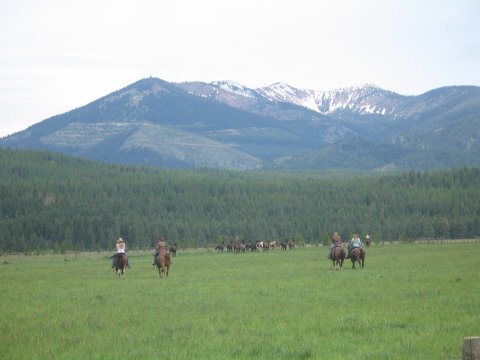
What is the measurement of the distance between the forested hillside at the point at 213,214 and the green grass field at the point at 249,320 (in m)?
94.7

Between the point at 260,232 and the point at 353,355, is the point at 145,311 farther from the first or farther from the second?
the point at 260,232

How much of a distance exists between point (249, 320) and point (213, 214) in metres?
163

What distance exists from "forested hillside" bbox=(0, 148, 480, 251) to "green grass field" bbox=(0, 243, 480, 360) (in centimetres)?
9467

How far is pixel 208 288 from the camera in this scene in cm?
3162

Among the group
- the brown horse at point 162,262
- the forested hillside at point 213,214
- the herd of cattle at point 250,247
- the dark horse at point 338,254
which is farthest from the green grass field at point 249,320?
the forested hillside at point 213,214

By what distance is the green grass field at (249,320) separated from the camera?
16969mm

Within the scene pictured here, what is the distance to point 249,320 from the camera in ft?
69.8

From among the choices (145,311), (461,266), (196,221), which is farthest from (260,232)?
(145,311)

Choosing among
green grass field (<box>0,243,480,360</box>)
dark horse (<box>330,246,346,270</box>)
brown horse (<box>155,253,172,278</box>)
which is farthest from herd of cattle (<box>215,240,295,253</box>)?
green grass field (<box>0,243,480,360</box>)

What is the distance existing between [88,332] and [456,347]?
8829 mm

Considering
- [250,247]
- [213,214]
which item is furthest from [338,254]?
[213,214]

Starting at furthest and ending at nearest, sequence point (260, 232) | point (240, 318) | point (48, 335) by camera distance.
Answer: point (260, 232) < point (240, 318) < point (48, 335)

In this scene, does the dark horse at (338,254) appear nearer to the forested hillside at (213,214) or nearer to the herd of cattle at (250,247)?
the herd of cattle at (250,247)

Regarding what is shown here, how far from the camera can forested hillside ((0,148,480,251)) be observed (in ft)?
471
